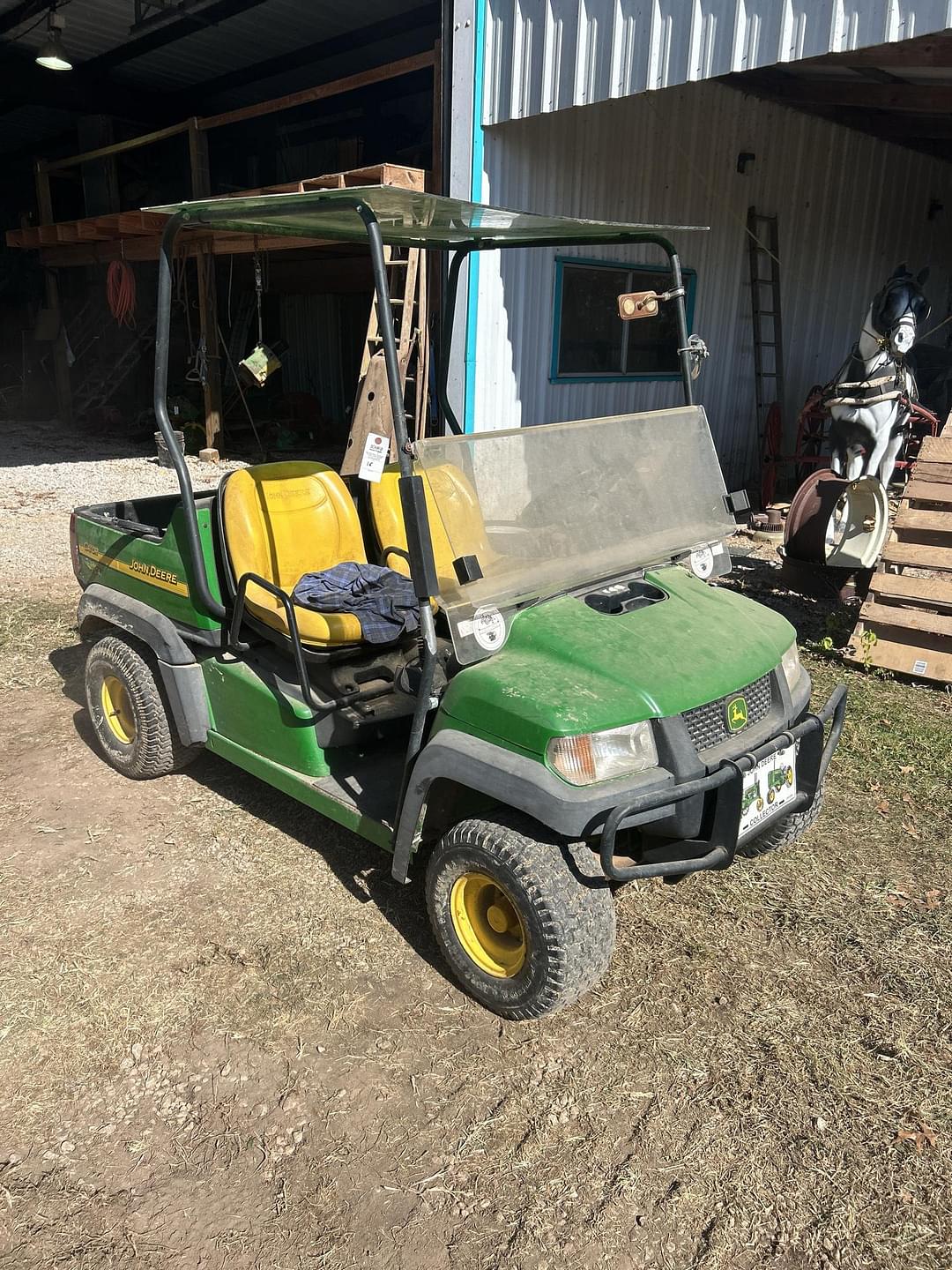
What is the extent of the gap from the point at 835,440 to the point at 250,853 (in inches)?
211

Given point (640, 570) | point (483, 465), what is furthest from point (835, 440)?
point (483, 465)

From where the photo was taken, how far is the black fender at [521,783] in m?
2.34

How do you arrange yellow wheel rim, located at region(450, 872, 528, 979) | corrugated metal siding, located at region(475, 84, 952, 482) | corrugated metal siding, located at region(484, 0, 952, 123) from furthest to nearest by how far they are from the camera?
corrugated metal siding, located at region(475, 84, 952, 482) → corrugated metal siding, located at region(484, 0, 952, 123) → yellow wheel rim, located at region(450, 872, 528, 979)

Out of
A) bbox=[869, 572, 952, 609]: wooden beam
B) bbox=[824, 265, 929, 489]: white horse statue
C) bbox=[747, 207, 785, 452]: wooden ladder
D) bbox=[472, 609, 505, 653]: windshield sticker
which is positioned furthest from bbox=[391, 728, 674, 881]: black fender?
bbox=[747, 207, 785, 452]: wooden ladder

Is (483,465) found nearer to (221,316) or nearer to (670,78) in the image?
(670,78)

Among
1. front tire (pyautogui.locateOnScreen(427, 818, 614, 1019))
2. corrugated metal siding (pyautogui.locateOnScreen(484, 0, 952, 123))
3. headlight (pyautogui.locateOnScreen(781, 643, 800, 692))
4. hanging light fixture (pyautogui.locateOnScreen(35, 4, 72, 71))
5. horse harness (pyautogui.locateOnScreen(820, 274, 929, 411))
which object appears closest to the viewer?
front tire (pyautogui.locateOnScreen(427, 818, 614, 1019))

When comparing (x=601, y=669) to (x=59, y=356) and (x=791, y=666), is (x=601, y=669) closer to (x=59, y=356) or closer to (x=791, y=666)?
(x=791, y=666)

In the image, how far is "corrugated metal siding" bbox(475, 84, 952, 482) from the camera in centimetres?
807

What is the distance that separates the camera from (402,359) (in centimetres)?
804

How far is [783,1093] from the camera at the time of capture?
8.10 ft

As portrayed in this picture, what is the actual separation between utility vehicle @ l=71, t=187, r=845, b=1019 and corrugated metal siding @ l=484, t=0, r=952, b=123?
3.21m

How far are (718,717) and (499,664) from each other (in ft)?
2.09

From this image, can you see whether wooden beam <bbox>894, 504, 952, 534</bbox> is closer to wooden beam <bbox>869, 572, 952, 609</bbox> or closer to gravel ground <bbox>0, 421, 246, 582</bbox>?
wooden beam <bbox>869, 572, 952, 609</bbox>

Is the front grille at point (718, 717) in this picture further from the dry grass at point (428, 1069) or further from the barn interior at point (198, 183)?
the barn interior at point (198, 183)
